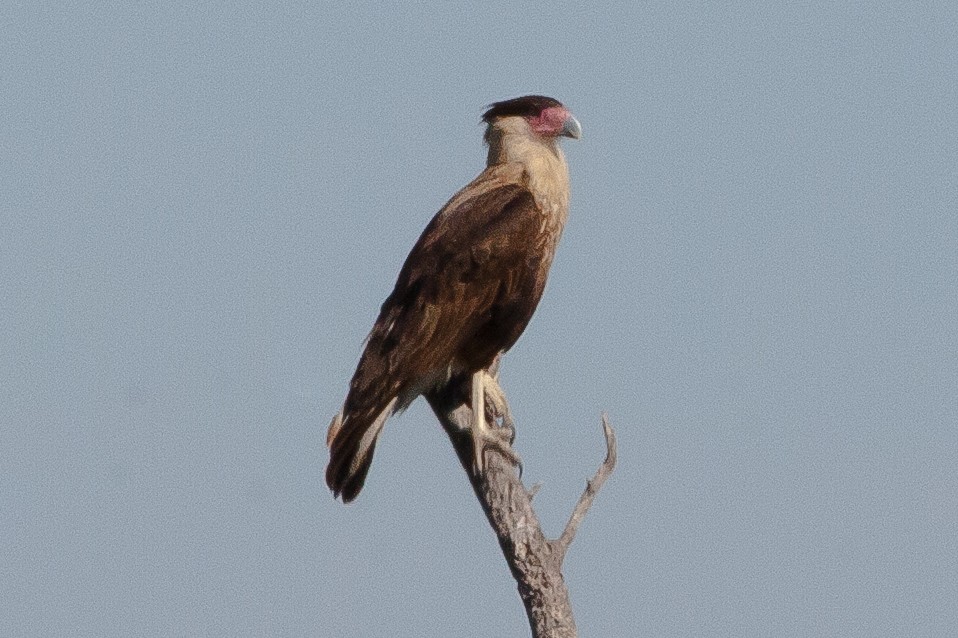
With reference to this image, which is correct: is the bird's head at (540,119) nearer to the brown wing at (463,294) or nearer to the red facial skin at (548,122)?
the red facial skin at (548,122)

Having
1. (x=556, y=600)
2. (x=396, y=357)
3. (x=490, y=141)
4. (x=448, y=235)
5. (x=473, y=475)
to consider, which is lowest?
(x=556, y=600)

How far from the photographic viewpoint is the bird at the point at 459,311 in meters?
6.80

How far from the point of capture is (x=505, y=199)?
725 cm

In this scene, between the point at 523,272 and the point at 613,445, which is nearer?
the point at 613,445

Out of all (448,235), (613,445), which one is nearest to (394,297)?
(448,235)

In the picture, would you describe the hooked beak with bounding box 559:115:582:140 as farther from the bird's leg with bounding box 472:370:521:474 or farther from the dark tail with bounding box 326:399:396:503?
the dark tail with bounding box 326:399:396:503

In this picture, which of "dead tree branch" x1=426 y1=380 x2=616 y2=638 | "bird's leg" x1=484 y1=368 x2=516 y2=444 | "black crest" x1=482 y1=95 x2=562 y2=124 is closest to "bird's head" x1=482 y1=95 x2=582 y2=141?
"black crest" x1=482 y1=95 x2=562 y2=124

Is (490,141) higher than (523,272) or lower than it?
higher

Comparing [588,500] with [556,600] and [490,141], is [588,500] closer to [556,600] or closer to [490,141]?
[556,600]

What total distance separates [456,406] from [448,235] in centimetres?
68

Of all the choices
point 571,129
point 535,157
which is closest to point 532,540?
point 535,157

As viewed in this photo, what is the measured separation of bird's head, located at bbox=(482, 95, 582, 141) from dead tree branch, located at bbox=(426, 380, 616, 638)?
1604 millimetres

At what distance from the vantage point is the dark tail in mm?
6707

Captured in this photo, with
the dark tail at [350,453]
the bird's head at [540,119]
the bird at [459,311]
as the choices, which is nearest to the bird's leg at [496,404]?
the bird at [459,311]
